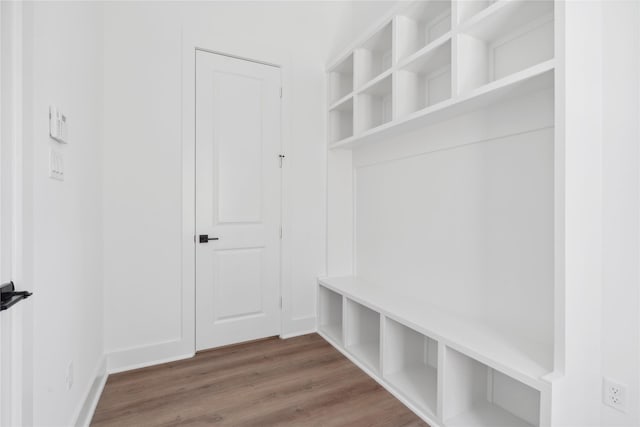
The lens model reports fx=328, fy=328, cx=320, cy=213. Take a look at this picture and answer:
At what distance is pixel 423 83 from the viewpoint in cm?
217

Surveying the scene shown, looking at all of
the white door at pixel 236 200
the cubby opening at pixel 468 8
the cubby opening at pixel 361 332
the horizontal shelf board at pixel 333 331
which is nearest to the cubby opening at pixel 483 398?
the cubby opening at pixel 361 332

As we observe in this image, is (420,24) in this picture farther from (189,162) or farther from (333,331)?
(333,331)

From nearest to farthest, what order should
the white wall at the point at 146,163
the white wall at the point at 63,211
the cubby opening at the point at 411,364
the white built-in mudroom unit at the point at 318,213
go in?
the white wall at the point at 63,211 < the white built-in mudroom unit at the point at 318,213 < the cubby opening at the point at 411,364 < the white wall at the point at 146,163

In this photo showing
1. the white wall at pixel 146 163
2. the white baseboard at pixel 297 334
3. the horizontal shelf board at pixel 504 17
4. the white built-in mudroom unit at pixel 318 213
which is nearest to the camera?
the white built-in mudroom unit at pixel 318 213

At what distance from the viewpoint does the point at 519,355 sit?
55.7 inches

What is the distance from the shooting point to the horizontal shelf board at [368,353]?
7.24 ft

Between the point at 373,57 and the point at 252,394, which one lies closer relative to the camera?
the point at 252,394

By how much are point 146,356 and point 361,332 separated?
1.56 m

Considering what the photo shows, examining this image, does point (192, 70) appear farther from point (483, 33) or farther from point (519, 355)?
point (519, 355)

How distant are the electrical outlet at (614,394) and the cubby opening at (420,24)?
6.37ft

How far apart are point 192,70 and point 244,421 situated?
91.5 inches

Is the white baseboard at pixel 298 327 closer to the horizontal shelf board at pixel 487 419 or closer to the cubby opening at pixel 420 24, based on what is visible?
the horizontal shelf board at pixel 487 419

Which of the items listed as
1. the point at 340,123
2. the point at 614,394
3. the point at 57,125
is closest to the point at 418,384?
the point at 614,394

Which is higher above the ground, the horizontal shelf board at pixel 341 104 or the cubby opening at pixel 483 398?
the horizontal shelf board at pixel 341 104
